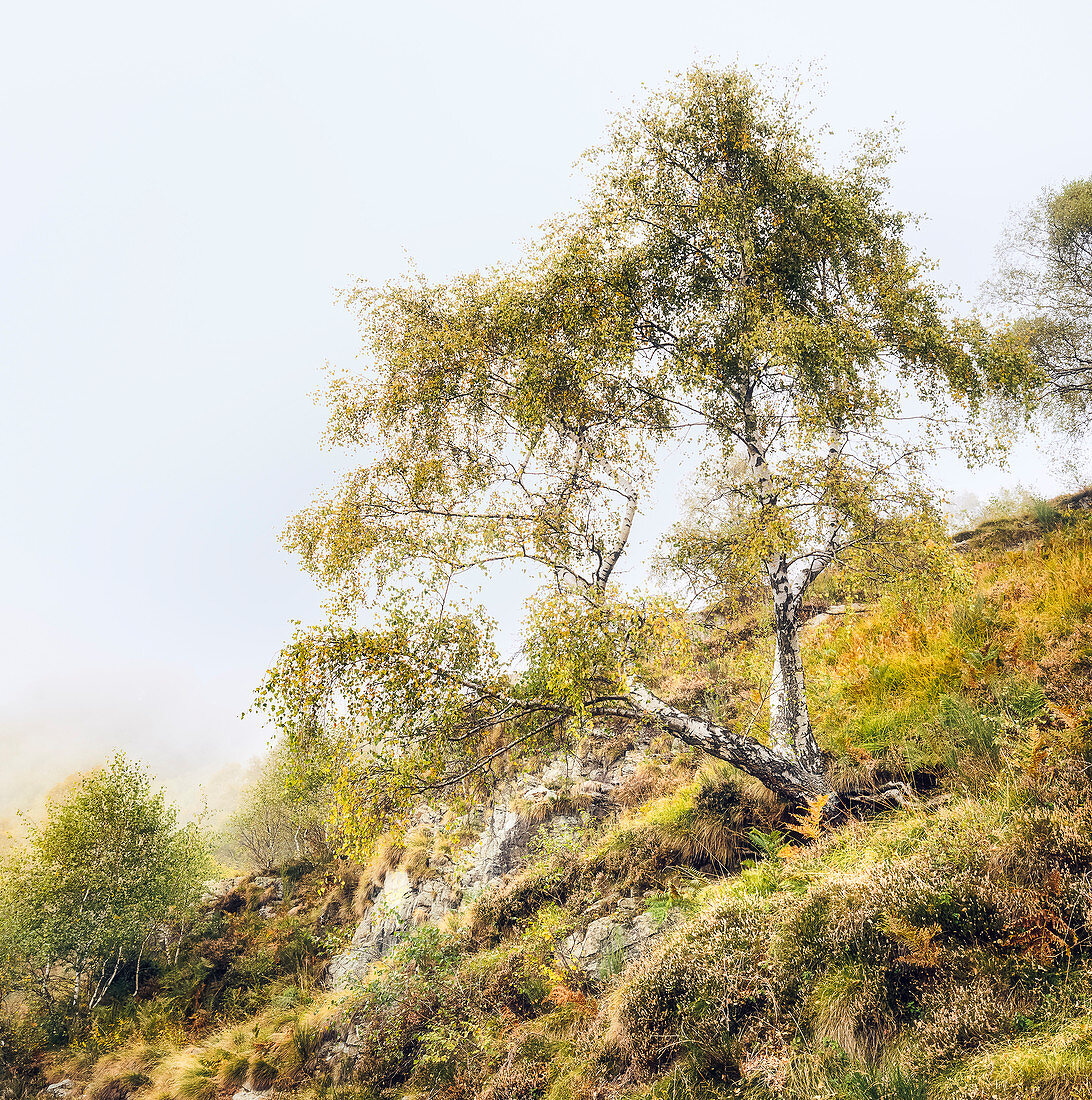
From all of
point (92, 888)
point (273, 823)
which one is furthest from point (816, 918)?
point (273, 823)

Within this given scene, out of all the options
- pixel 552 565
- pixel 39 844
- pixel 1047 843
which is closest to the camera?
pixel 1047 843

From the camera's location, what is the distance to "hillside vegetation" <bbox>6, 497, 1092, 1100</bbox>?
332 centimetres

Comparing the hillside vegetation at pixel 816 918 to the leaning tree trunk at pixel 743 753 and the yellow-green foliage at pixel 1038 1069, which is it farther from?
the leaning tree trunk at pixel 743 753

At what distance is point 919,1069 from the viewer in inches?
120

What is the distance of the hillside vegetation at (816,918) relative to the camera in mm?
3324

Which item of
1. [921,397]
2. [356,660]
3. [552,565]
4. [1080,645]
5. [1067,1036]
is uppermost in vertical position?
[921,397]

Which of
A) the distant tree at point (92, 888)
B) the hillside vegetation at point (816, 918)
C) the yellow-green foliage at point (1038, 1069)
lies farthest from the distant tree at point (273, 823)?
the yellow-green foliage at point (1038, 1069)

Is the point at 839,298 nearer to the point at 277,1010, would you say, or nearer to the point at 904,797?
the point at 904,797

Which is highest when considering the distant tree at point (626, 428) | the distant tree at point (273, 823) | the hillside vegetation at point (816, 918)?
the distant tree at point (626, 428)

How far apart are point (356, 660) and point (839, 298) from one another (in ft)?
30.4

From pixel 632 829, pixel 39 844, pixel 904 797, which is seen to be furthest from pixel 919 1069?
pixel 39 844

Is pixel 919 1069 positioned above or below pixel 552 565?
below

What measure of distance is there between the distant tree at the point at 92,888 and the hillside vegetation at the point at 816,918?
4220 millimetres

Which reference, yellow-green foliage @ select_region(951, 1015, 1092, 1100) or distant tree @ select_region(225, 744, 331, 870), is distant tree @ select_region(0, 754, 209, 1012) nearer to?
distant tree @ select_region(225, 744, 331, 870)
